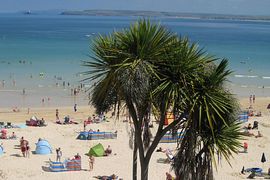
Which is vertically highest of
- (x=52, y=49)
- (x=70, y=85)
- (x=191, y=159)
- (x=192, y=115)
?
(x=52, y=49)

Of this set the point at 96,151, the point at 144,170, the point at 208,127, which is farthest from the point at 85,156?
the point at 208,127

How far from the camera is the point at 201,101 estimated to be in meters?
6.97

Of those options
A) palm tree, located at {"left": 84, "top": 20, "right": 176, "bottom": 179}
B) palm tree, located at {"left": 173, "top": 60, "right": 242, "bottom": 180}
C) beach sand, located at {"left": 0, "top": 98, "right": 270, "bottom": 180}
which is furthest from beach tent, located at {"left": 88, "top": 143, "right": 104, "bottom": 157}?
palm tree, located at {"left": 173, "top": 60, "right": 242, "bottom": 180}

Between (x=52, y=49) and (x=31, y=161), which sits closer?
(x=31, y=161)

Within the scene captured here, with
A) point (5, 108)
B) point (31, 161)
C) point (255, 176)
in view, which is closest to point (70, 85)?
point (5, 108)

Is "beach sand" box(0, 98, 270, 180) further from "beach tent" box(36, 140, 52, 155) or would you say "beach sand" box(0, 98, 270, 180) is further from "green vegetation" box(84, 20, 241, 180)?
"green vegetation" box(84, 20, 241, 180)

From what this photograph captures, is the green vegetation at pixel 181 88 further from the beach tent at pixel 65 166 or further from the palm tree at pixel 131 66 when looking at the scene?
the beach tent at pixel 65 166

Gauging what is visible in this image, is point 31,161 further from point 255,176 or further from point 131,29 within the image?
point 131,29

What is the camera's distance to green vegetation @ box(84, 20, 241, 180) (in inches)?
273

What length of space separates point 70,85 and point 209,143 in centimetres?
4080

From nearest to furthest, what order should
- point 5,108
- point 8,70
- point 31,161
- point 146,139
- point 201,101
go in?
point 201,101 < point 146,139 < point 31,161 < point 5,108 < point 8,70

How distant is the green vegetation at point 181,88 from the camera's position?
6934 millimetres

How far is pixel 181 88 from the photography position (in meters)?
Answer: 7.04

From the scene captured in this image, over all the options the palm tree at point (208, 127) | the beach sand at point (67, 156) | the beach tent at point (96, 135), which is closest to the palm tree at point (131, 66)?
the palm tree at point (208, 127)
